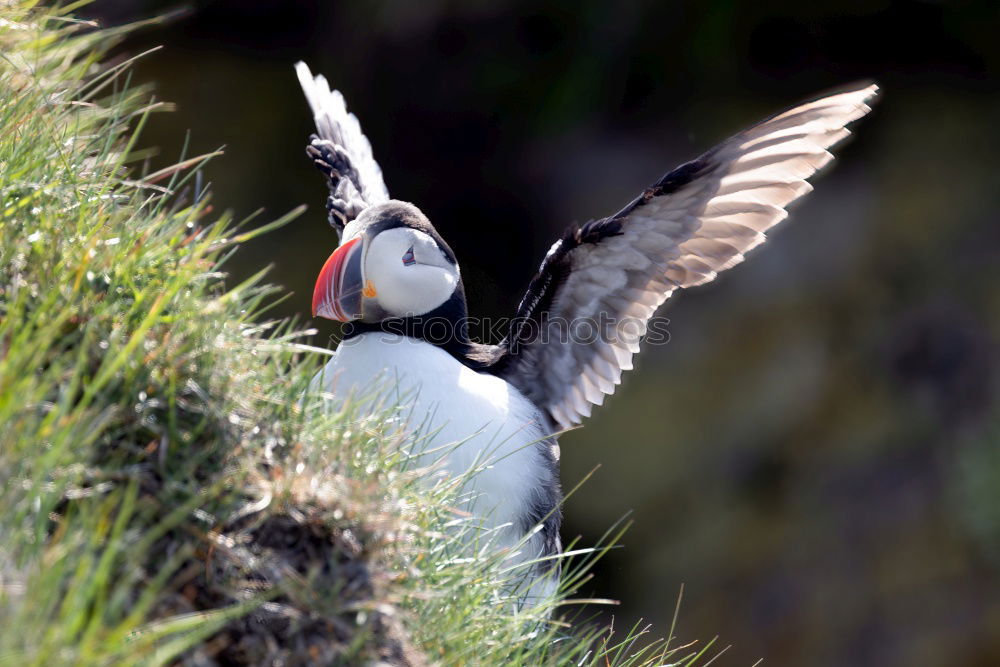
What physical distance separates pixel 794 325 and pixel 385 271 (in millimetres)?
4715

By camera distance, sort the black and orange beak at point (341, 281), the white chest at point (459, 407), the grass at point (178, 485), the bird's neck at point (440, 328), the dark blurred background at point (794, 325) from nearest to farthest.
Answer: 1. the grass at point (178, 485)
2. the white chest at point (459, 407)
3. the black and orange beak at point (341, 281)
4. the bird's neck at point (440, 328)
5. the dark blurred background at point (794, 325)

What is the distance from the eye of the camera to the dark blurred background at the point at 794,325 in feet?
23.0

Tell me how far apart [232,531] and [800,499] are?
6166 mm

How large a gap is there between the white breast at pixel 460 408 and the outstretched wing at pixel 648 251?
1.18 feet

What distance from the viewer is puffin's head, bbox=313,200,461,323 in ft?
10.3

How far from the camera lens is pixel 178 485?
1555mm

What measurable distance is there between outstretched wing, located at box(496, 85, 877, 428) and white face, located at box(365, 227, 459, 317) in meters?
0.35

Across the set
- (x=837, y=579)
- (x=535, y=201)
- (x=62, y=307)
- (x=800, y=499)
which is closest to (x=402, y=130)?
(x=535, y=201)

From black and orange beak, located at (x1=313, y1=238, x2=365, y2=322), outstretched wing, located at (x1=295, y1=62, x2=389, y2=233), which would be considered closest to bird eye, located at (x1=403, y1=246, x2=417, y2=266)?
black and orange beak, located at (x1=313, y1=238, x2=365, y2=322)

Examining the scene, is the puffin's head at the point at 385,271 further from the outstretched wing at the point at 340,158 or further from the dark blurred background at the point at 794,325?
the dark blurred background at the point at 794,325

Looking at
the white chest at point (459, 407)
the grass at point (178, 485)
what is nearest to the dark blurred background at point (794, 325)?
the white chest at point (459, 407)

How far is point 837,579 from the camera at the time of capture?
7.04 meters

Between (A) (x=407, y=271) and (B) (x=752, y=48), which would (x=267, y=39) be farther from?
(A) (x=407, y=271)

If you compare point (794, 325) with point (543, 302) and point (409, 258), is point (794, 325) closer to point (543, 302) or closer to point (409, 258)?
point (543, 302)
